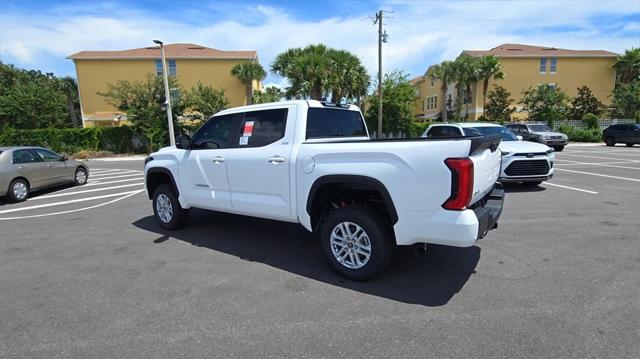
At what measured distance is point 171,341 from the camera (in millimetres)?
2828

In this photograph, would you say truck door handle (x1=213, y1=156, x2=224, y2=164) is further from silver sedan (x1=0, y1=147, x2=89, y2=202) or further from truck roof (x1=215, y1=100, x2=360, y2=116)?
silver sedan (x1=0, y1=147, x2=89, y2=202)

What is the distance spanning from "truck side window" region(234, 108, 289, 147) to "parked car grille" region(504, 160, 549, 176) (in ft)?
21.3

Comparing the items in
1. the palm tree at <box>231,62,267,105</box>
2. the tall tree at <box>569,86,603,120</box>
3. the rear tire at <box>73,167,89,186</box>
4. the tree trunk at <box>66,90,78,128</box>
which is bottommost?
the rear tire at <box>73,167,89,186</box>

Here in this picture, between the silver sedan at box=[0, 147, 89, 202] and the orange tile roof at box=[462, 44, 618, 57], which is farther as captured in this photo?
the orange tile roof at box=[462, 44, 618, 57]

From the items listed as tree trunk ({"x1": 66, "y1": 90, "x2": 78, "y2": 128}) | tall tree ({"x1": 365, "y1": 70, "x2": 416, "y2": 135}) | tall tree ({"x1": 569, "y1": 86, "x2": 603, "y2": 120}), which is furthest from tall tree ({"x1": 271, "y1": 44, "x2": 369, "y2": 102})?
tree trunk ({"x1": 66, "y1": 90, "x2": 78, "y2": 128})

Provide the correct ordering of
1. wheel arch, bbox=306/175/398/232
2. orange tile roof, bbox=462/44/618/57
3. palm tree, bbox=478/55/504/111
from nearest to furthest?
wheel arch, bbox=306/175/398/232, palm tree, bbox=478/55/504/111, orange tile roof, bbox=462/44/618/57

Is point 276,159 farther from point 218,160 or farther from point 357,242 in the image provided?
point 357,242

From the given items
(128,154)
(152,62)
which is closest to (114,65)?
(152,62)

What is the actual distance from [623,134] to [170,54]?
3925 centimetres

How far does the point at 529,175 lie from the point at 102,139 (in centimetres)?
2825

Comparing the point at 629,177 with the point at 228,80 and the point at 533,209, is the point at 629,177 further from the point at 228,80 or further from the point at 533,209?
the point at 228,80

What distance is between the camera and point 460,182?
301 centimetres

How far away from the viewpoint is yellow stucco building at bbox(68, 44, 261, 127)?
3575 cm

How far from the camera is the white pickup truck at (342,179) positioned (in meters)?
3.12
